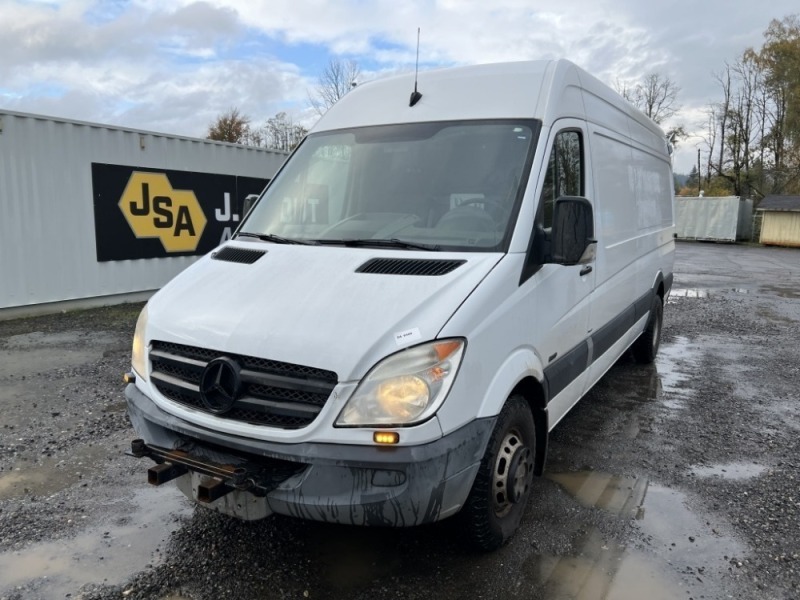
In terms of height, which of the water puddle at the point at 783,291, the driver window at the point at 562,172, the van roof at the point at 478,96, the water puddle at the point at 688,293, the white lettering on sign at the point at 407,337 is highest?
the van roof at the point at 478,96

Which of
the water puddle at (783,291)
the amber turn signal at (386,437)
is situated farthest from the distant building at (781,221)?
the amber turn signal at (386,437)

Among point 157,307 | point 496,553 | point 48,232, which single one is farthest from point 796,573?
point 48,232

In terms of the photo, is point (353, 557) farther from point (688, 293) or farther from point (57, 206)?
point (688, 293)

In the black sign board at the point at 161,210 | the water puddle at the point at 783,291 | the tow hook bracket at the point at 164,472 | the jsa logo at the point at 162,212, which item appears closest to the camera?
the tow hook bracket at the point at 164,472

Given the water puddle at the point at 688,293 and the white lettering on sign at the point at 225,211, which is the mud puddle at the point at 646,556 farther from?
the white lettering on sign at the point at 225,211

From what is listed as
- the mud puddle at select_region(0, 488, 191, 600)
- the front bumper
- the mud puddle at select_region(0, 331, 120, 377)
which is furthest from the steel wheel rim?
the mud puddle at select_region(0, 331, 120, 377)

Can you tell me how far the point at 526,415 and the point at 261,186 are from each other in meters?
11.6

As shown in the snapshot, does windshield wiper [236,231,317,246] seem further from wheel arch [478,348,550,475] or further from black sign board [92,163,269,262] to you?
black sign board [92,163,269,262]

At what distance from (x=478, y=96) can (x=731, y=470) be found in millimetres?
3181

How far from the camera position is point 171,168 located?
11609mm

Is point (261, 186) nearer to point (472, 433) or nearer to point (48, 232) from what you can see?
point (48, 232)

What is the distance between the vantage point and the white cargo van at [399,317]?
252cm

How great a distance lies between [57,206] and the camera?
9.90 m

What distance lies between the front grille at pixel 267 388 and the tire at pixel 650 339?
5283 millimetres
